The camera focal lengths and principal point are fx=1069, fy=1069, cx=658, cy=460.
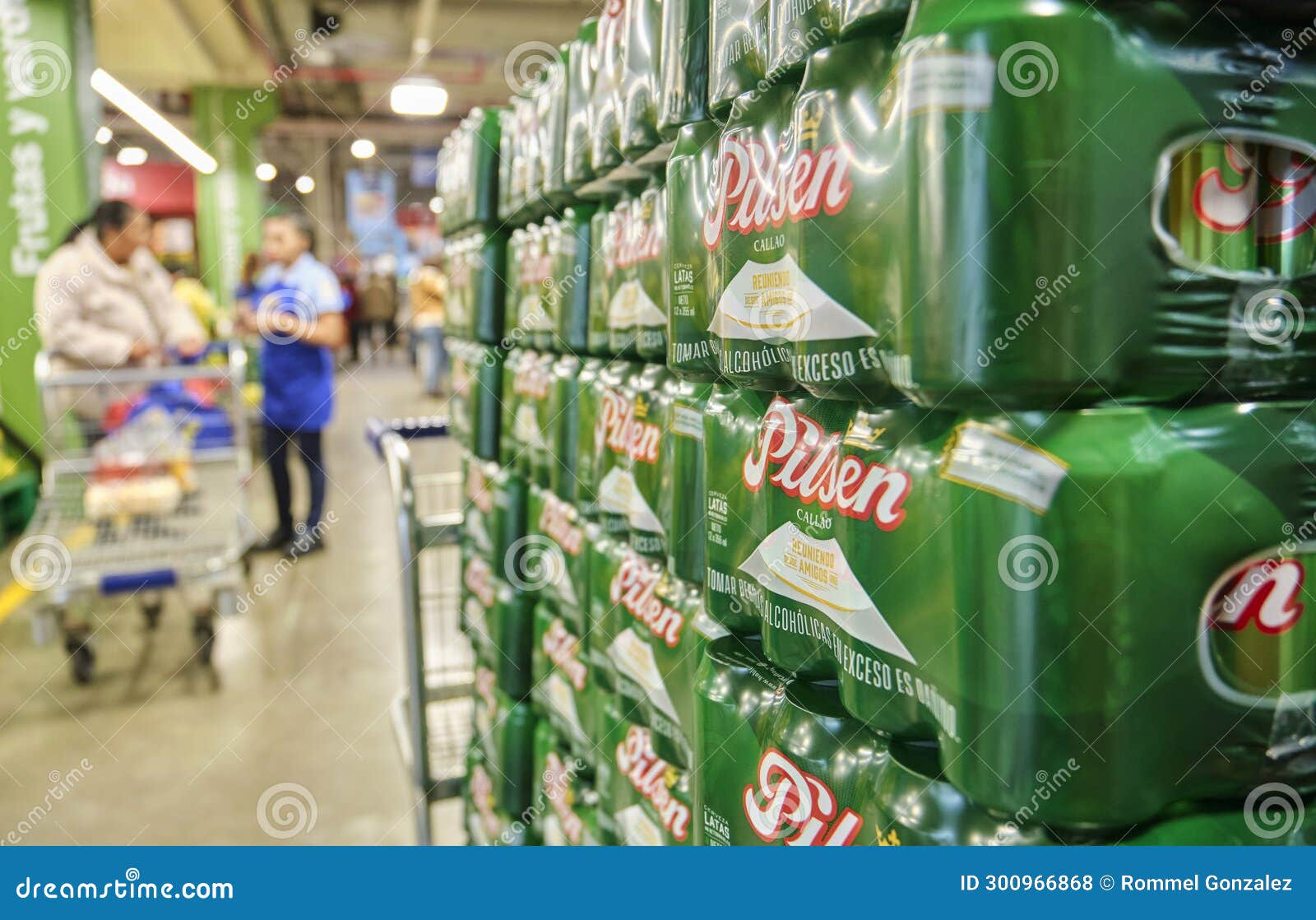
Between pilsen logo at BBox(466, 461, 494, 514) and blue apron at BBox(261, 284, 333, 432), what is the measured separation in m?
3.60

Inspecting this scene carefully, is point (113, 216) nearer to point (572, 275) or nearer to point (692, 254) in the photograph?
point (572, 275)

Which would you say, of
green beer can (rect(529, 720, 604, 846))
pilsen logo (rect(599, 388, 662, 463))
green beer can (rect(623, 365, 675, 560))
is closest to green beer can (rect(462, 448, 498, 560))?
green beer can (rect(529, 720, 604, 846))

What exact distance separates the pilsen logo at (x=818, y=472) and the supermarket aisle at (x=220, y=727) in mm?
2540

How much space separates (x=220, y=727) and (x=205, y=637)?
0.92m

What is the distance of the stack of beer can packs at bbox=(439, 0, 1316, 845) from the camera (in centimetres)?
86

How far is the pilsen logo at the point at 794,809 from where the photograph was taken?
1158 millimetres

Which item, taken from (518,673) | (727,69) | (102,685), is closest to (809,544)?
(727,69)

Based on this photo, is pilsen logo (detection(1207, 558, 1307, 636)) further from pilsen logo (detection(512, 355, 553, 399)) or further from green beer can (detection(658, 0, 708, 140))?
pilsen logo (detection(512, 355, 553, 399))

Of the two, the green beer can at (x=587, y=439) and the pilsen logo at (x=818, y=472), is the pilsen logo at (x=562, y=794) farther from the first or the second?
the pilsen logo at (x=818, y=472)

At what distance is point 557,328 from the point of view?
7.88 ft

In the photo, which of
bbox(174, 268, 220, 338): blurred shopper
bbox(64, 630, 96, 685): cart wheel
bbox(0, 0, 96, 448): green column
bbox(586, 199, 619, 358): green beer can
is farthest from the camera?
bbox(174, 268, 220, 338): blurred shopper

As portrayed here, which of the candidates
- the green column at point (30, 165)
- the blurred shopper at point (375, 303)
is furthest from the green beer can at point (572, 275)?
the blurred shopper at point (375, 303)

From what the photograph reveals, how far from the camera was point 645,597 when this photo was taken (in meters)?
1.81
